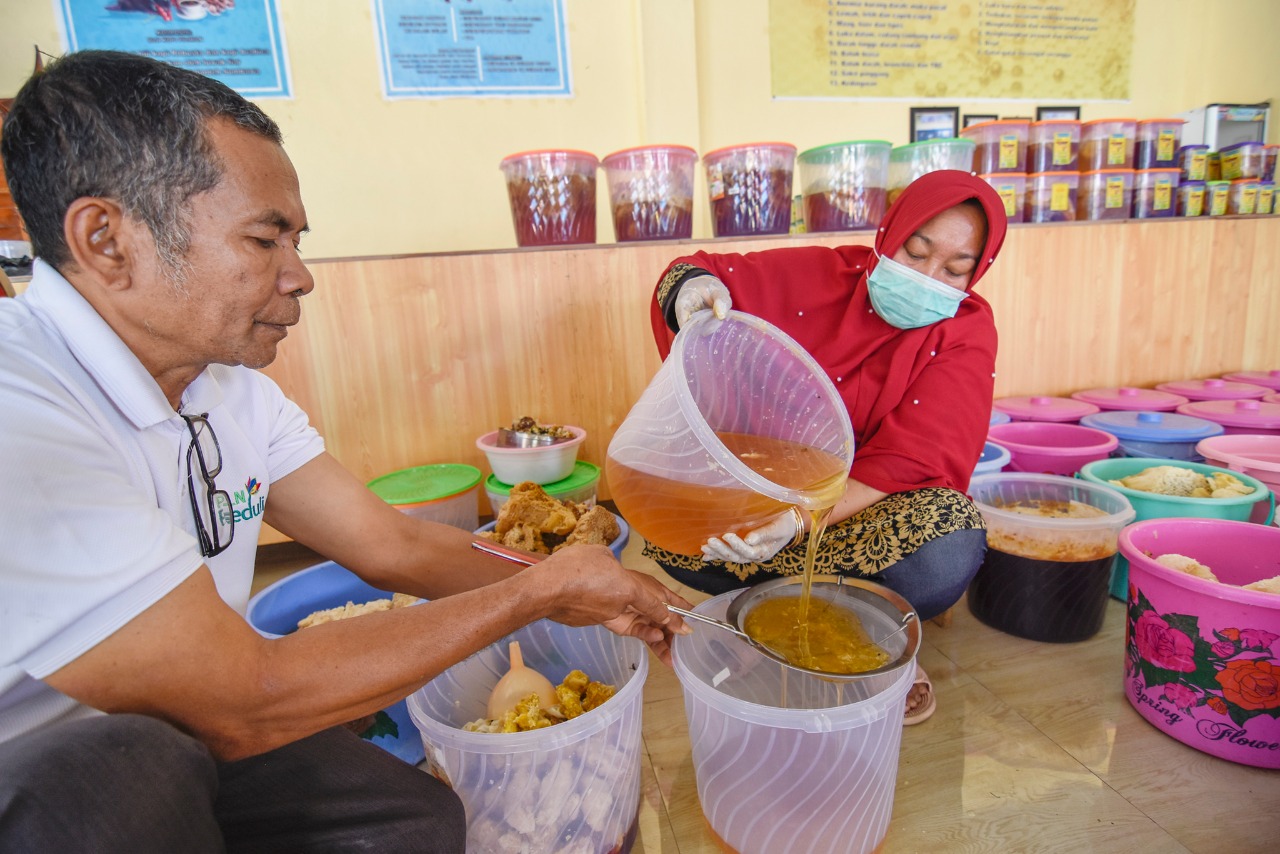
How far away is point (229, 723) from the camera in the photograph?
60 centimetres

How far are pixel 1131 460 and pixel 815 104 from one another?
1.99 m

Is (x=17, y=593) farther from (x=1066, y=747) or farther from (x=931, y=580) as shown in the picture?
(x=1066, y=747)

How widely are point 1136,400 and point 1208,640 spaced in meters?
1.40

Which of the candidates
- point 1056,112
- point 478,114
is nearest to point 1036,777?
point 478,114

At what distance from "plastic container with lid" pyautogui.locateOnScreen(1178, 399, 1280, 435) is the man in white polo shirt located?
2.02 metres

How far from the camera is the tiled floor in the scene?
1.01m

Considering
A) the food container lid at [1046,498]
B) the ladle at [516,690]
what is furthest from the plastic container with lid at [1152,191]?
the ladle at [516,690]

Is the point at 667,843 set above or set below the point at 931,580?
below

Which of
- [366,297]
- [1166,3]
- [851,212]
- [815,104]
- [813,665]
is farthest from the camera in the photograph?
[1166,3]

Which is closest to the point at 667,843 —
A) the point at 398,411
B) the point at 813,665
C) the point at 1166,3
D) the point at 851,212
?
the point at 813,665

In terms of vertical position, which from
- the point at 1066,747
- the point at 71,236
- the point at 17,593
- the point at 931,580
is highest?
the point at 71,236

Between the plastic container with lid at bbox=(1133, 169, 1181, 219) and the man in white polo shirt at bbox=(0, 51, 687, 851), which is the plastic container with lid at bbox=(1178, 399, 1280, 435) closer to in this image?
the plastic container with lid at bbox=(1133, 169, 1181, 219)

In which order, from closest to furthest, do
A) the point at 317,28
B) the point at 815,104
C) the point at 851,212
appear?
the point at 851,212, the point at 317,28, the point at 815,104

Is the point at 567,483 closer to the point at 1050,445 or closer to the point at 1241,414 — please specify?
the point at 1050,445
